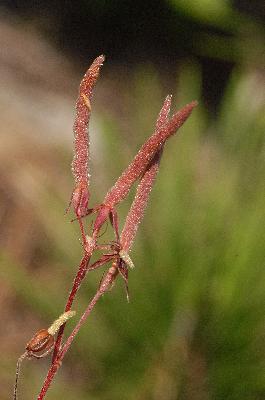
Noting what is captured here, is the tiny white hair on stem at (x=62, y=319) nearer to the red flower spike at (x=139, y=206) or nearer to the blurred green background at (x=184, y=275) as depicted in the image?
the red flower spike at (x=139, y=206)

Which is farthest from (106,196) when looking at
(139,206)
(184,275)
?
(184,275)

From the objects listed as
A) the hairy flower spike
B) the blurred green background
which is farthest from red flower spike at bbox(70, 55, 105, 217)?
the blurred green background

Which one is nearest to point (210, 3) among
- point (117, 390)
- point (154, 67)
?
point (117, 390)

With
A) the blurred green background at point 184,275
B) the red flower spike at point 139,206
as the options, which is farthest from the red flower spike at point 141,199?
the blurred green background at point 184,275

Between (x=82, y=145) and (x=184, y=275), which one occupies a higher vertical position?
(x=184, y=275)

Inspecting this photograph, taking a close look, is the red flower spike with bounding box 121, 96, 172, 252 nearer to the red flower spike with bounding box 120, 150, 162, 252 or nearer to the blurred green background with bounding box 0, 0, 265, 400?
the red flower spike with bounding box 120, 150, 162, 252

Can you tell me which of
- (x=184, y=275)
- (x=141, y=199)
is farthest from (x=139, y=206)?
(x=184, y=275)

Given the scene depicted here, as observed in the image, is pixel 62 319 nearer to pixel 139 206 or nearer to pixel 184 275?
pixel 139 206

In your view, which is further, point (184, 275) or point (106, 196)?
point (184, 275)
